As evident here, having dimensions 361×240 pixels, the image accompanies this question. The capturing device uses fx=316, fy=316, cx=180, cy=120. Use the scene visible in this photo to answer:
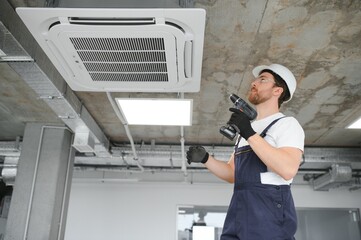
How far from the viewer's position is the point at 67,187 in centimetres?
407

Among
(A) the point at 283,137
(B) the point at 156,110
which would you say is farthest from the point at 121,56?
(B) the point at 156,110

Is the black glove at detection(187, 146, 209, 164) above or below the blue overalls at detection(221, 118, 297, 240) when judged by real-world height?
above

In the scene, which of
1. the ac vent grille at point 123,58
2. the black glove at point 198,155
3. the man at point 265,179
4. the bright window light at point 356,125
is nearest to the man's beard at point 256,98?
the man at point 265,179

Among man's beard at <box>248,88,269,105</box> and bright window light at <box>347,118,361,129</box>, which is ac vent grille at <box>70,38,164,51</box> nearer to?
man's beard at <box>248,88,269,105</box>

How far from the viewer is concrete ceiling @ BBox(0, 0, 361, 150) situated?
2.14 meters

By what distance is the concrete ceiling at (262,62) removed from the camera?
7.04 feet

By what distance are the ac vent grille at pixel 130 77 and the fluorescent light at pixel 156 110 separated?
0.92 metres

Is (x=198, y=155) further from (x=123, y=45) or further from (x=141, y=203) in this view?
(x=141, y=203)

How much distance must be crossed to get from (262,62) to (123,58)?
1436mm

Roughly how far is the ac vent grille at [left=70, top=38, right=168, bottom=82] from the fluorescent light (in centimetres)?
97

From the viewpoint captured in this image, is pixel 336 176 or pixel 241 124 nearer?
pixel 241 124

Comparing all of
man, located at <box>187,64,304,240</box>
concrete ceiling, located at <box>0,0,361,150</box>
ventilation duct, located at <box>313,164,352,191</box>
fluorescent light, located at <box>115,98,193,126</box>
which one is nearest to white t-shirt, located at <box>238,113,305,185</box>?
man, located at <box>187,64,304,240</box>

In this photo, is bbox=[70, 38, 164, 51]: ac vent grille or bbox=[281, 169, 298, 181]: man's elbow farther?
bbox=[70, 38, 164, 51]: ac vent grille

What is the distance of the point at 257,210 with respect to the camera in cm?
128
